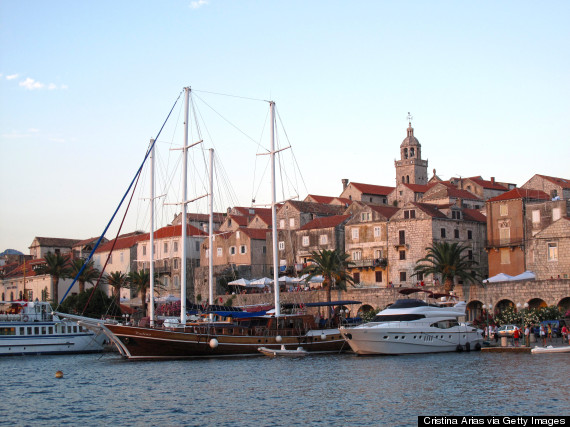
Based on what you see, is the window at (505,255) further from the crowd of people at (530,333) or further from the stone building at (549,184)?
the stone building at (549,184)

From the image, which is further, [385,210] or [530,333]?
[385,210]

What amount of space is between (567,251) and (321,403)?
4513 centimetres

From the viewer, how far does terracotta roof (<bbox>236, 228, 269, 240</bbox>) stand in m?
97.0

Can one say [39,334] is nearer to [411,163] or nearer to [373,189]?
[373,189]

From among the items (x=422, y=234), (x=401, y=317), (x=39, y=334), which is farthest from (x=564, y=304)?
(x=39, y=334)

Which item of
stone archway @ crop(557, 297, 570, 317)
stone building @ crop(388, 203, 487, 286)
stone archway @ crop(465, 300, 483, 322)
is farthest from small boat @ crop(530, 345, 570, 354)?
stone building @ crop(388, 203, 487, 286)

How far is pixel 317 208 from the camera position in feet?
332

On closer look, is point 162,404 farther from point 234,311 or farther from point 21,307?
point 21,307

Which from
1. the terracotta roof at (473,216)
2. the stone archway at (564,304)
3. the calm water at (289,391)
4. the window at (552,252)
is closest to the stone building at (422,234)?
the terracotta roof at (473,216)

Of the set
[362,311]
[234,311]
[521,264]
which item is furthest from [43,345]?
[521,264]

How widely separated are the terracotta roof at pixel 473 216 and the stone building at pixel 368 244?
8.02 metres

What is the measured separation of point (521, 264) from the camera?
256 ft

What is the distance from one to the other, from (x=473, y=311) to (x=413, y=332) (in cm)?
2029

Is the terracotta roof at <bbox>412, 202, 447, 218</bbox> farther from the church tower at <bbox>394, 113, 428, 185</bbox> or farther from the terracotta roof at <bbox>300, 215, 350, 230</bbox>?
the church tower at <bbox>394, 113, 428, 185</bbox>
